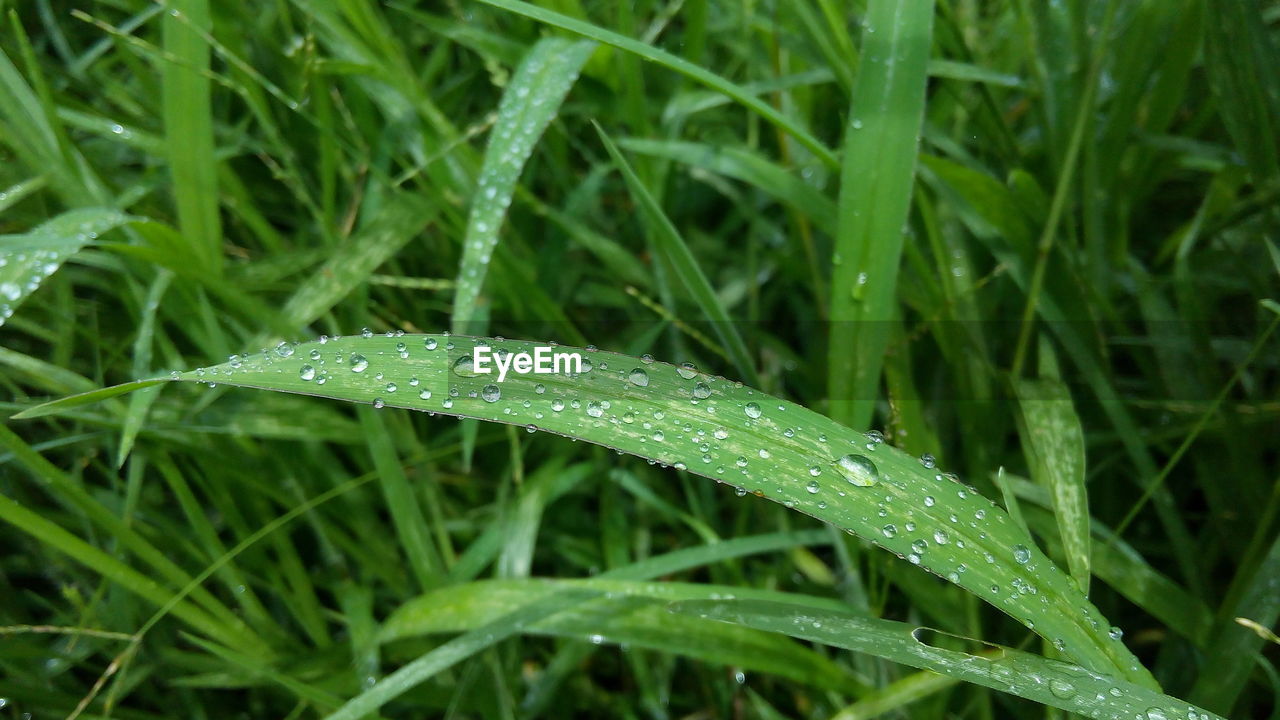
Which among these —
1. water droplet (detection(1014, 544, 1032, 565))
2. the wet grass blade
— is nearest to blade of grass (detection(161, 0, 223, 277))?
the wet grass blade

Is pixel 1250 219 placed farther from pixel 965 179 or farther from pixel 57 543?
pixel 57 543

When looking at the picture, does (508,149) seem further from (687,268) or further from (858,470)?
(858,470)

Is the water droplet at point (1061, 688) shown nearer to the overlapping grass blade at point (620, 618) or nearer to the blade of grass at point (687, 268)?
the overlapping grass blade at point (620, 618)

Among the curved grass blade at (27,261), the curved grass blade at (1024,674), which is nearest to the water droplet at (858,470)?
the curved grass blade at (1024,674)

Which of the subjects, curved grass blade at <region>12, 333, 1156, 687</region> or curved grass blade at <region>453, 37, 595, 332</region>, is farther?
curved grass blade at <region>453, 37, 595, 332</region>

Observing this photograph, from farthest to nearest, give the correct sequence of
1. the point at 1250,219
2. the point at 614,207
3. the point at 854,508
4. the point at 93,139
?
the point at 614,207
the point at 93,139
the point at 1250,219
the point at 854,508

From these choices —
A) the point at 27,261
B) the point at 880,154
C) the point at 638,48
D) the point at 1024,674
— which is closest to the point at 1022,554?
the point at 1024,674

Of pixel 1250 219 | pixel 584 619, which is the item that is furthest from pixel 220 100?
pixel 1250 219
